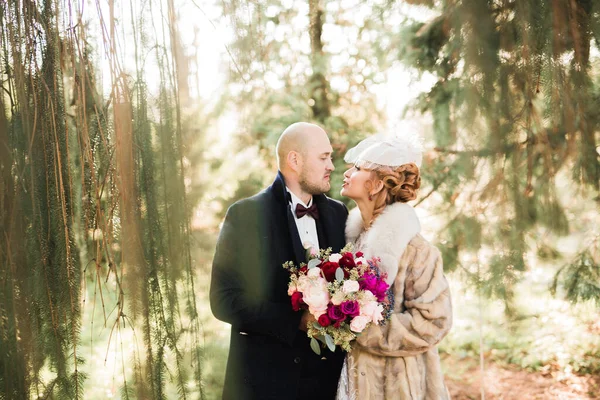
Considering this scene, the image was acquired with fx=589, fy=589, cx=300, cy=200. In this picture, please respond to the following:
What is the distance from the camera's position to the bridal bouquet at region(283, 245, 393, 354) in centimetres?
195

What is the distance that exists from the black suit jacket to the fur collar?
0.21 metres

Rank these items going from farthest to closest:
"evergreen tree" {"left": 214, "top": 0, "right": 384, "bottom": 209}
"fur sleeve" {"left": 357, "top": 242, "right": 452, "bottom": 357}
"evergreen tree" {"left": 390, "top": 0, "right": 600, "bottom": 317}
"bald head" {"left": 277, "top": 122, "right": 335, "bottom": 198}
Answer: "evergreen tree" {"left": 214, "top": 0, "right": 384, "bottom": 209} < "bald head" {"left": 277, "top": 122, "right": 335, "bottom": 198} < "fur sleeve" {"left": 357, "top": 242, "right": 452, "bottom": 357} < "evergreen tree" {"left": 390, "top": 0, "right": 600, "bottom": 317}

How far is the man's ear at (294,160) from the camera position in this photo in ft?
7.85

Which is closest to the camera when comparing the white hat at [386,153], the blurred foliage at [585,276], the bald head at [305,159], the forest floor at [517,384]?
the white hat at [386,153]

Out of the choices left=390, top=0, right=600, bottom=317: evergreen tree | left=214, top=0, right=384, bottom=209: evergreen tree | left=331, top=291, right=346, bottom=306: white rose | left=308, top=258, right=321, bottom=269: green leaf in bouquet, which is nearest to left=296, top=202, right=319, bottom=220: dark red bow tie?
left=308, top=258, right=321, bottom=269: green leaf in bouquet

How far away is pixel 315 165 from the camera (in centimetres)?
238

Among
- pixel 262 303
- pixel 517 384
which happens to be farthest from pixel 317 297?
pixel 517 384

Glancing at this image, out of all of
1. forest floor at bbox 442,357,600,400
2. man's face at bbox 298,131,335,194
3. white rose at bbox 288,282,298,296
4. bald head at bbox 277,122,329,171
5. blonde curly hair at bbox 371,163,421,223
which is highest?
bald head at bbox 277,122,329,171

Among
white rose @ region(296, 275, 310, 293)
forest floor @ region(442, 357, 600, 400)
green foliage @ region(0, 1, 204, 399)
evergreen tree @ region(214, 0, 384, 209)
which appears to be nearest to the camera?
green foliage @ region(0, 1, 204, 399)

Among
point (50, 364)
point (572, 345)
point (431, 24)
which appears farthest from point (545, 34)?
point (572, 345)

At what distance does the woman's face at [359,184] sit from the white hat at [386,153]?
0.10 ft

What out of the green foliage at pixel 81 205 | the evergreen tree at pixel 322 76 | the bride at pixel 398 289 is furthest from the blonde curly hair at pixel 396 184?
the evergreen tree at pixel 322 76

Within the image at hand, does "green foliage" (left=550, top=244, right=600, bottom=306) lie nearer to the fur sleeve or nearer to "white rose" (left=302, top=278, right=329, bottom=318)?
the fur sleeve

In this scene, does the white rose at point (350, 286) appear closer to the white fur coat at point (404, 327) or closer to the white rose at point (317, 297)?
the white rose at point (317, 297)
